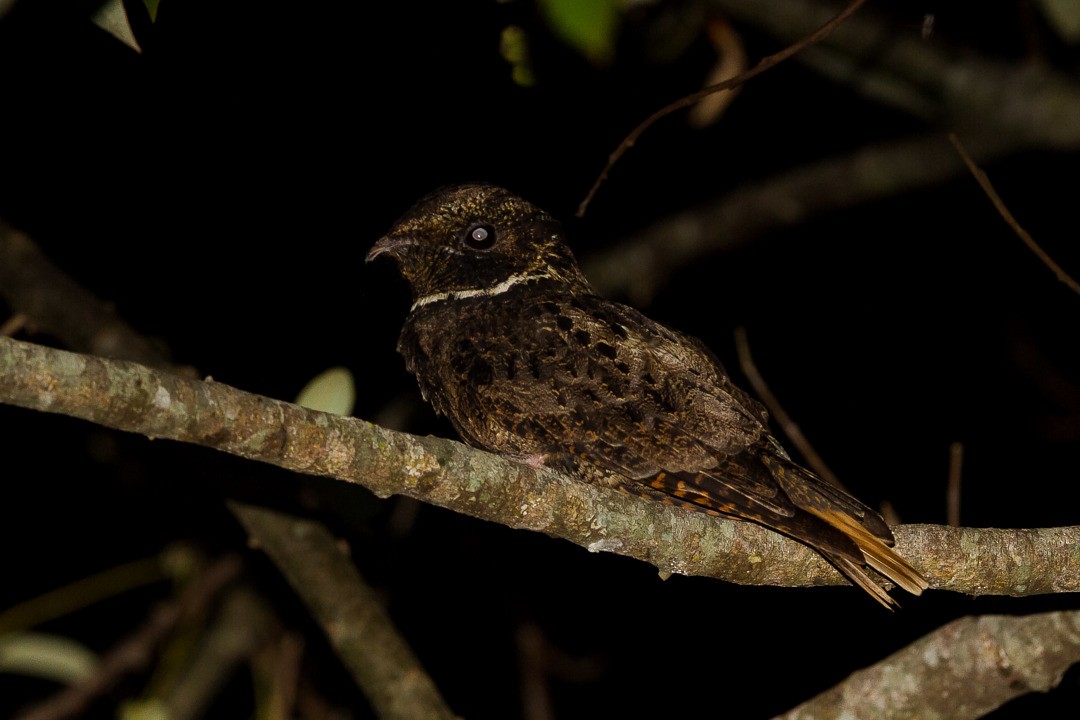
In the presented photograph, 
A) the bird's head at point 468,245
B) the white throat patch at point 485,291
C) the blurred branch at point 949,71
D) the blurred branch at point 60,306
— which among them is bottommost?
the blurred branch at point 60,306

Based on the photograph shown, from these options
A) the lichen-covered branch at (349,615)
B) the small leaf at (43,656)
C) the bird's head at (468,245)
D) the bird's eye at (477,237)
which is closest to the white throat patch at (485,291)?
the bird's head at (468,245)

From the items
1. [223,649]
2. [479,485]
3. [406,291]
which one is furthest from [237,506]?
[223,649]

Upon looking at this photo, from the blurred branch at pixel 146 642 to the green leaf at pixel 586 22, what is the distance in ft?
15.5

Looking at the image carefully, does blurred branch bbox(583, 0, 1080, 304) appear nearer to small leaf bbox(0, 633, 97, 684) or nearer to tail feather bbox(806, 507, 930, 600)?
tail feather bbox(806, 507, 930, 600)

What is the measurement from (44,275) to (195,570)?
187cm

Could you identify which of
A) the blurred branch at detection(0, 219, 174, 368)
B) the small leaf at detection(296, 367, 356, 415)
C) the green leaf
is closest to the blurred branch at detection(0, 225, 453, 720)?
the blurred branch at detection(0, 219, 174, 368)

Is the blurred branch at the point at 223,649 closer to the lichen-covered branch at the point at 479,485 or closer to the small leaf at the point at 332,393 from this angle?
the small leaf at the point at 332,393

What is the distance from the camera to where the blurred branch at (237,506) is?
152 inches

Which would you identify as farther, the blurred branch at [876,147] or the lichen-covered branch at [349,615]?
the blurred branch at [876,147]

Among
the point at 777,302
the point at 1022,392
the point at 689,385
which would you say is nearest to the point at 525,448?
the point at 689,385

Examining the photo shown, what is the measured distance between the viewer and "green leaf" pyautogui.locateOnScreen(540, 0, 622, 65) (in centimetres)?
152

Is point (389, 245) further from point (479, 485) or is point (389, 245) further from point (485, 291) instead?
point (479, 485)

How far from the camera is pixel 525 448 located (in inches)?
131

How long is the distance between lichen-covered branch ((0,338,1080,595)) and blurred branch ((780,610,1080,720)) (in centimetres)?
46
